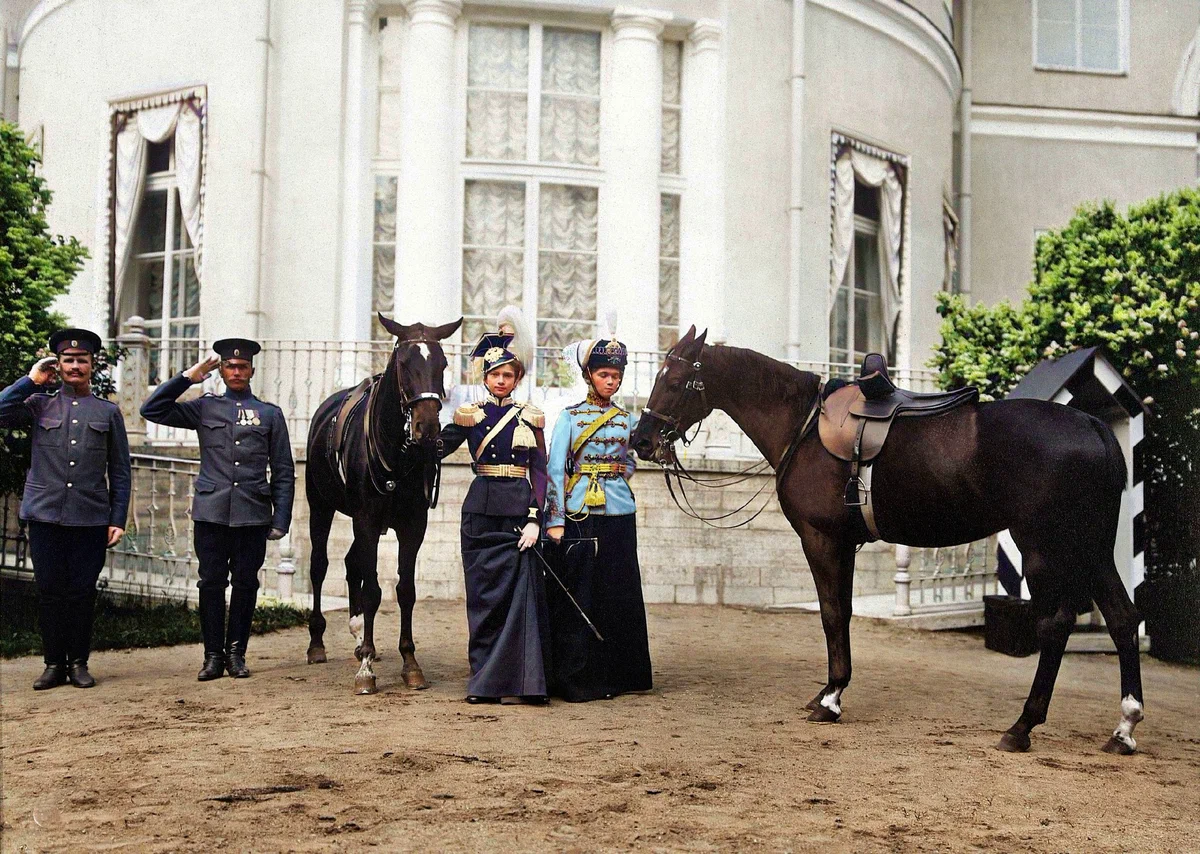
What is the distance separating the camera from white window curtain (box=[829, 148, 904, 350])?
48.4 ft

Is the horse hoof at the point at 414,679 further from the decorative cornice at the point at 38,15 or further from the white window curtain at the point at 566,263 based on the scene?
the decorative cornice at the point at 38,15

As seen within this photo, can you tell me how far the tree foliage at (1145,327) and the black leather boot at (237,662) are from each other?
22.0 ft

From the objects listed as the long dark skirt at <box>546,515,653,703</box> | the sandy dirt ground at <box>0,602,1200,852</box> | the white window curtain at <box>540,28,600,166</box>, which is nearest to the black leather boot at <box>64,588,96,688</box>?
the sandy dirt ground at <box>0,602,1200,852</box>

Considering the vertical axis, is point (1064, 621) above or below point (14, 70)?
below

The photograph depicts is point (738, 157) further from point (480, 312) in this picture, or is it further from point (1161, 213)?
point (1161, 213)

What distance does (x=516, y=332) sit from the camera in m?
6.92

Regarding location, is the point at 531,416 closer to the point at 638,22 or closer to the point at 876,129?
the point at 638,22

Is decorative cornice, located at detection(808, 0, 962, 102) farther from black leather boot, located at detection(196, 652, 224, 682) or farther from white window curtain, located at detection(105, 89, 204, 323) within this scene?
black leather boot, located at detection(196, 652, 224, 682)

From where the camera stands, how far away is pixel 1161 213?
1035 cm

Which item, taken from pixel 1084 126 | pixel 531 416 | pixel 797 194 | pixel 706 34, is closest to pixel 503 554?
pixel 531 416

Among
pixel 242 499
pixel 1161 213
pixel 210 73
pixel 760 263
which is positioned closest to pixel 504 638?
pixel 242 499

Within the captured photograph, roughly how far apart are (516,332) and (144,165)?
8.90 meters

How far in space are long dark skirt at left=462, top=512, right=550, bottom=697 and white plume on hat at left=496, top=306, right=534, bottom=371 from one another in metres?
0.98

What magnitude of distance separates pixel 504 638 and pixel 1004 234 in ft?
47.2
